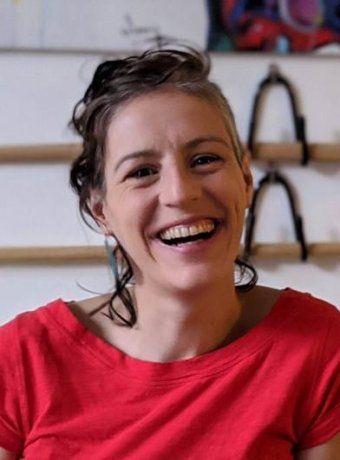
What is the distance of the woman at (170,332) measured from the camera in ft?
2.90

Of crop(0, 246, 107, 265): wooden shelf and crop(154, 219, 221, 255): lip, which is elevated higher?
crop(154, 219, 221, 255): lip

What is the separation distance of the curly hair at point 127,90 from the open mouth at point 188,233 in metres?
0.11

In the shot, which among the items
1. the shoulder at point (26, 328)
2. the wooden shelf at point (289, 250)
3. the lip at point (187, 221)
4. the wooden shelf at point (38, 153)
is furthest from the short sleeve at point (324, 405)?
the wooden shelf at point (38, 153)

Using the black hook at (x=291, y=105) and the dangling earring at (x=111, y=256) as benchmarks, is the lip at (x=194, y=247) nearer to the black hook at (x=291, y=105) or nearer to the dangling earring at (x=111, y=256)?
the dangling earring at (x=111, y=256)

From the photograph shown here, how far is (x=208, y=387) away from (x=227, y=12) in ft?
2.64

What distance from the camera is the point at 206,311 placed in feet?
3.17

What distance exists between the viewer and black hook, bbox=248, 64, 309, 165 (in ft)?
4.92

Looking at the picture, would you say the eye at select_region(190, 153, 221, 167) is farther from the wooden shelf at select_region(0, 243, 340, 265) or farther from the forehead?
the wooden shelf at select_region(0, 243, 340, 265)

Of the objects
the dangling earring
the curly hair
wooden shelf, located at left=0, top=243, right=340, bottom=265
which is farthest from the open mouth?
wooden shelf, located at left=0, top=243, right=340, bottom=265

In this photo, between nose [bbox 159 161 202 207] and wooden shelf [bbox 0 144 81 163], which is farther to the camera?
wooden shelf [bbox 0 144 81 163]

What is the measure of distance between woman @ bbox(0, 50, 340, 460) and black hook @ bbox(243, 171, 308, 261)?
0.48 meters

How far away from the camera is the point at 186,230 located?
2.86ft

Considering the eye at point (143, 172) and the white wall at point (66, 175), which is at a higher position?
the eye at point (143, 172)

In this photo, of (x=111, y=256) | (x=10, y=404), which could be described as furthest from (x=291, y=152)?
(x=10, y=404)
